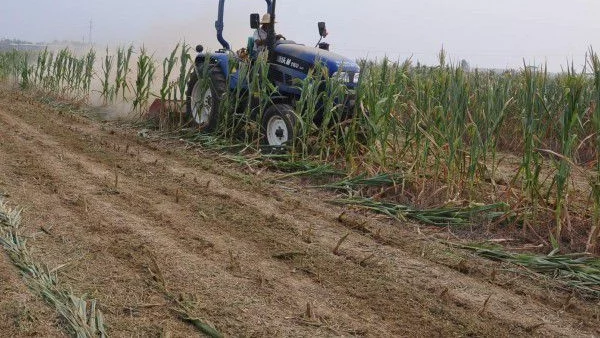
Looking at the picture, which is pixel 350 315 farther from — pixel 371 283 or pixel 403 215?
pixel 403 215

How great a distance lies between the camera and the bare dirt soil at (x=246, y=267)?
126 inches

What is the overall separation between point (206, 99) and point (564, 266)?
563 cm

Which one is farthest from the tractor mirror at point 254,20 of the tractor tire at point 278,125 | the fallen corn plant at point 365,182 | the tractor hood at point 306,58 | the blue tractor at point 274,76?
the fallen corn plant at point 365,182

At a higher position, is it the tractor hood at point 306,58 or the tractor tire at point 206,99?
the tractor hood at point 306,58

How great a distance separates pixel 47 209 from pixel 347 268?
2370 millimetres

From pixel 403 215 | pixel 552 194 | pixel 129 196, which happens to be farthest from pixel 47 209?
pixel 552 194

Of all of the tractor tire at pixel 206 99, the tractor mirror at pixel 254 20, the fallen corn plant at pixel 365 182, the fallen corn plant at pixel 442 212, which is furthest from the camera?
the tractor tire at pixel 206 99

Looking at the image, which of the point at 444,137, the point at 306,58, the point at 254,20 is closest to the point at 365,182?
the point at 444,137

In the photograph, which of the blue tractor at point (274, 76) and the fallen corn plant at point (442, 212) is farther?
the blue tractor at point (274, 76)

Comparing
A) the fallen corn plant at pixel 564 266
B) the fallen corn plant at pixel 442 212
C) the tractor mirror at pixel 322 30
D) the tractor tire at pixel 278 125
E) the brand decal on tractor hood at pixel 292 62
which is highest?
the tractor mirror at pixel 322 30

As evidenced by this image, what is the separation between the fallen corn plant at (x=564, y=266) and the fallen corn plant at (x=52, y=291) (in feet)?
9.37

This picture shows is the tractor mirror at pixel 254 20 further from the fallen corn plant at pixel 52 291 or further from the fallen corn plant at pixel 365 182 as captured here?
the fallen corn plant at pixel 52 291

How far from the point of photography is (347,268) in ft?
13.2

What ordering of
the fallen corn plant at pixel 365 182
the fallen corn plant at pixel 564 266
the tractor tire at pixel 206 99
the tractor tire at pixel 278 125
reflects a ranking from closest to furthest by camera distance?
the fallen corn plant at pixel 564 266, the fallen corn plant at pixel 365 182, the tractor tire at pixel 278 125, the tractor tire at pixel 206 99
